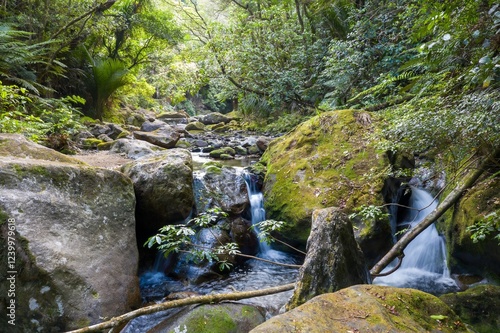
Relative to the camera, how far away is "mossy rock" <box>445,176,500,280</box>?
330 cm

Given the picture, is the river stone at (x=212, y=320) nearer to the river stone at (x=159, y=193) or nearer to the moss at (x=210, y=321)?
the moss at (x=210, y=321)

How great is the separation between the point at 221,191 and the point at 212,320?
303cm

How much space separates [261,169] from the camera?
6316mm

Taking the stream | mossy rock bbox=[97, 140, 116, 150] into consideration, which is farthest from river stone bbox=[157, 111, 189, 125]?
the stream

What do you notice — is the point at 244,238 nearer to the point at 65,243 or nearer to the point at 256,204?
the point at 256,204

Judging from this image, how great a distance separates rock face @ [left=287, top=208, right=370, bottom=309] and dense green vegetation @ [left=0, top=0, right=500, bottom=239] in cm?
125

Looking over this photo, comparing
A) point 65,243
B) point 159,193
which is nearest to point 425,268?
point 159,193

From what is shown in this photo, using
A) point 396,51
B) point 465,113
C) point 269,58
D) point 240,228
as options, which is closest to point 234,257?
point 240,228

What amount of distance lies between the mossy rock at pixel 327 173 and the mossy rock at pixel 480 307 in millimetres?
1146

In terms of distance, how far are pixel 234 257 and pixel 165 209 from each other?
1266mm

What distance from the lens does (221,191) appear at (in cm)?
567

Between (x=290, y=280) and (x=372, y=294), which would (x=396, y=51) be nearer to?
(x=290, y=280)

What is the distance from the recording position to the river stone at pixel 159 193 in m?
4.30

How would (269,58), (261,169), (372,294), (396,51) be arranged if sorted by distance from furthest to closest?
(269,58) < (396,51) < (261,169) < (372,294)
